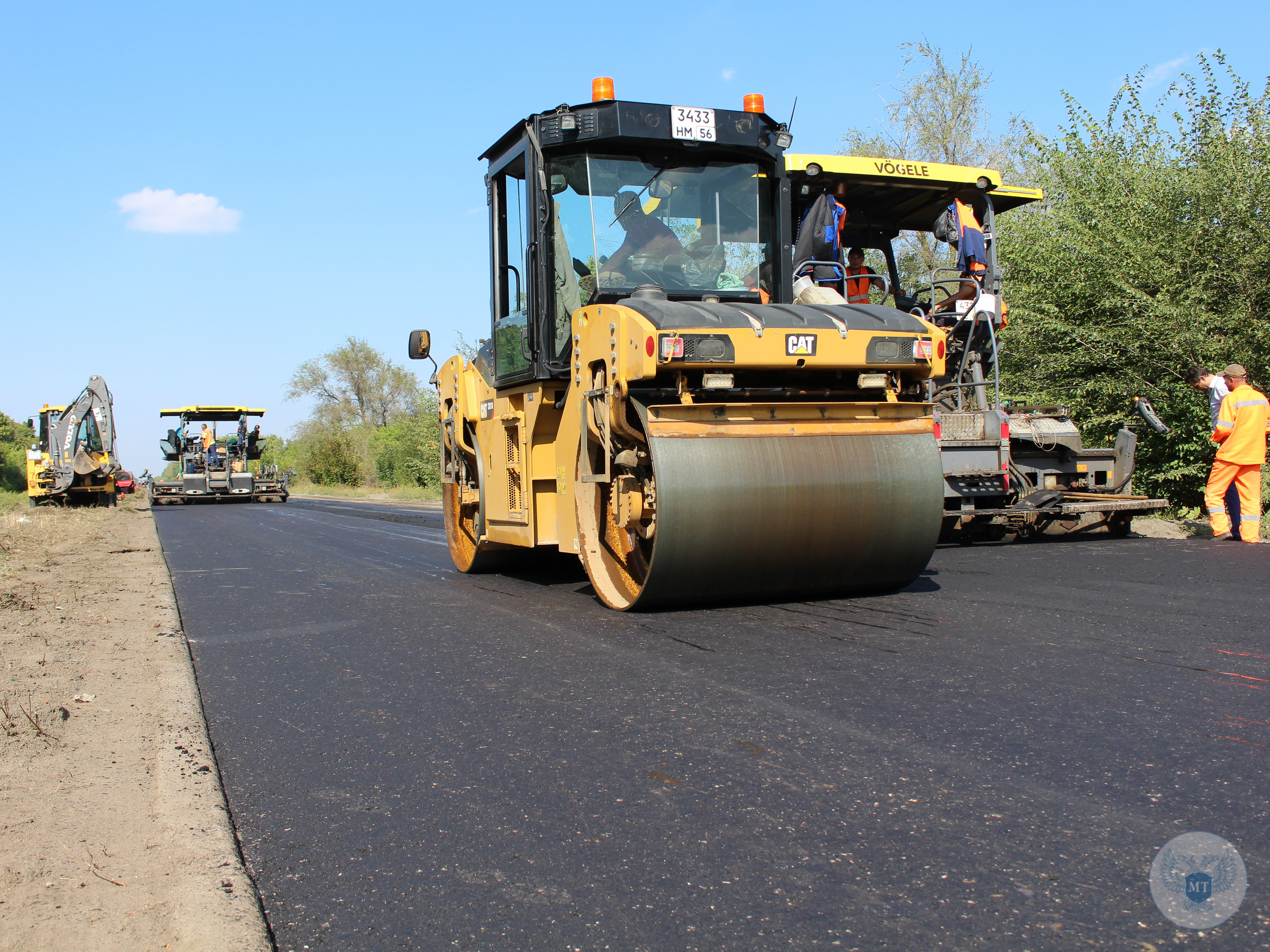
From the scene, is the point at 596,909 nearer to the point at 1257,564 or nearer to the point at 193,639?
the point at 193,639

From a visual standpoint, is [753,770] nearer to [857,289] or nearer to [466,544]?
[466,544]

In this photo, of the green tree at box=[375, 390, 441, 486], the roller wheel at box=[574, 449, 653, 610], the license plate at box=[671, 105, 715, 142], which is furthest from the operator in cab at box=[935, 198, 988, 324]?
the green tree at box=[375, 390, 441, 486]

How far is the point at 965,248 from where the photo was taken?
9.04 m

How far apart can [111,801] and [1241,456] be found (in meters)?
8.66

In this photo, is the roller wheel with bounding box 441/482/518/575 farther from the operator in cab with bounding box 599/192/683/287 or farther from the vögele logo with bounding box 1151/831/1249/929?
the vögele logo with bounding box 1151/831/1249/929

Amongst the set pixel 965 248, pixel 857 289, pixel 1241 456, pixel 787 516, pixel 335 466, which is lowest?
pixel 787 516

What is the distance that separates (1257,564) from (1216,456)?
89.1 inches

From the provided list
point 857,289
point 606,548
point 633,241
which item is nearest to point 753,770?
point 606,548

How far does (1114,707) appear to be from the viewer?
3.30m

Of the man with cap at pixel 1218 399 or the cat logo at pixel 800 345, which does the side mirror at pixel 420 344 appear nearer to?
the cat logo at pixel 800 345

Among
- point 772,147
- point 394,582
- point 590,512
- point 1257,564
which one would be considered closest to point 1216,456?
point 1257,564

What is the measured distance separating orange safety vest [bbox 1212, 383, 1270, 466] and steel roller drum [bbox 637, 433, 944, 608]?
459 cm

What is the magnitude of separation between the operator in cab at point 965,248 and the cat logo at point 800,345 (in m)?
4.44

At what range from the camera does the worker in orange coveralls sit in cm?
840
